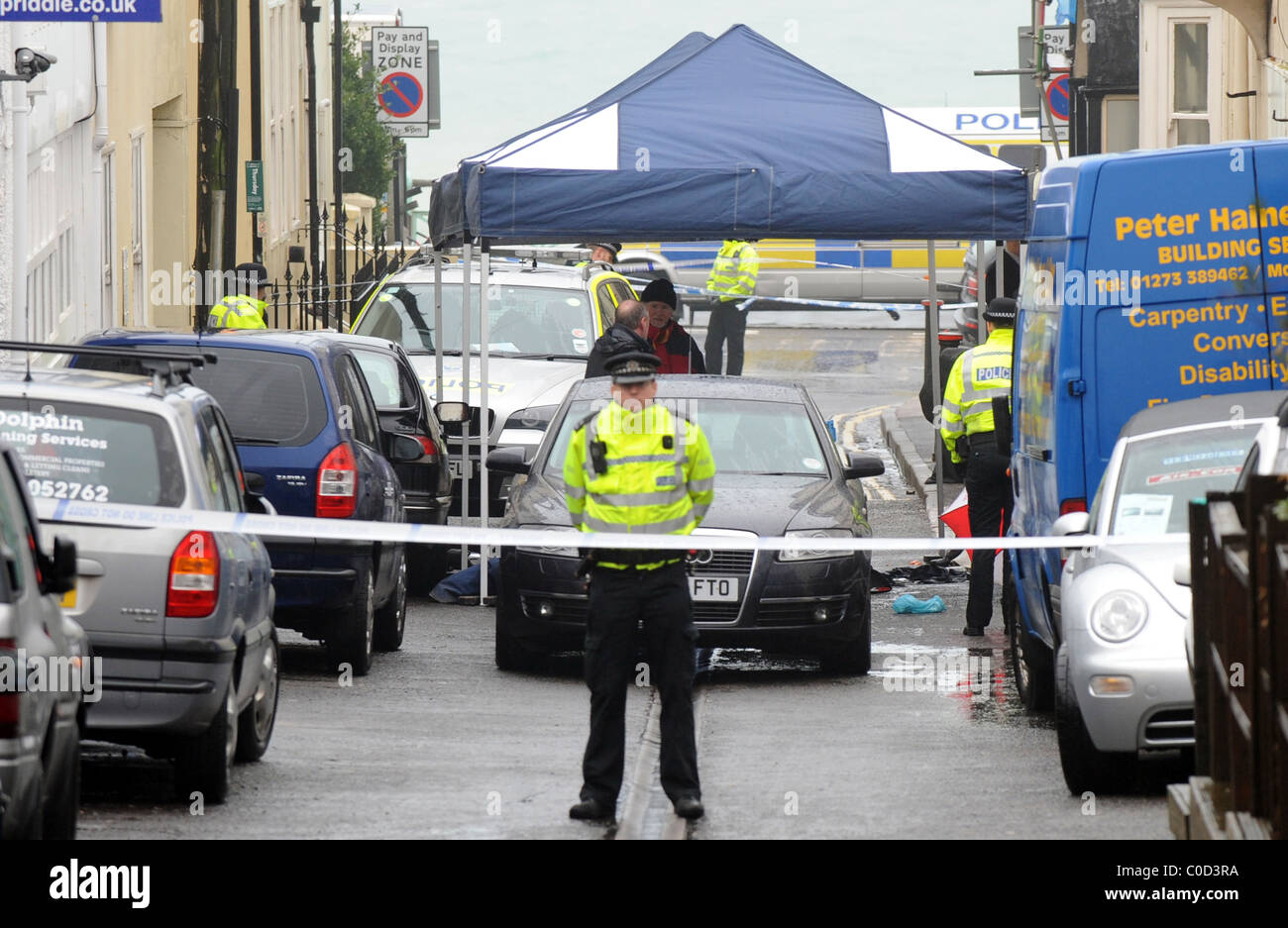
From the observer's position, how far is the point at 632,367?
891 centimetres

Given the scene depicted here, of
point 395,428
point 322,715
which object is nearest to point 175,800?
point 322,715

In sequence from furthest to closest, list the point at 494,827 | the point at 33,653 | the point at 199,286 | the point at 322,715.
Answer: the point at 199,286 → the point at 322,715 → the point at 494,827 → the point at 33,653

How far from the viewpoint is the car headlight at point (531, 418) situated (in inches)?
665

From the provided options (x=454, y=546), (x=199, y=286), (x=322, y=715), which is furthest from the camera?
(x=199, y=286)

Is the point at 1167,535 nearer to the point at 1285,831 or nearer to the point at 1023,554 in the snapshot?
the point at 1023,554

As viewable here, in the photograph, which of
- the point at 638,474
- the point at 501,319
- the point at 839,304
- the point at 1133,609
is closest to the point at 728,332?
the point at 839,304

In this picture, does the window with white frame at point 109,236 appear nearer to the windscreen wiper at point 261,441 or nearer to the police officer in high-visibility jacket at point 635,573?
the windscreen wiper at point 261,441

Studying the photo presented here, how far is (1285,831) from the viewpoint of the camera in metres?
5.75

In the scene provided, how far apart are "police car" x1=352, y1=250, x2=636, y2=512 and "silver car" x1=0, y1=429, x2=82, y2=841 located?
9.71 metres

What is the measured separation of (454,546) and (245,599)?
7402 mm

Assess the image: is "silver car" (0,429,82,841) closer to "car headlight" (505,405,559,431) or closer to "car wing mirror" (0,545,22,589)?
"car wing mirror" (0,545,22,589)

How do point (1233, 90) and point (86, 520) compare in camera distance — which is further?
point (1233, 90)

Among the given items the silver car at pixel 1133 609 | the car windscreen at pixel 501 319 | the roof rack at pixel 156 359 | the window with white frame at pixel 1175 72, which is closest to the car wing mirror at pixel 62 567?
the roof rack at pixel 156 359

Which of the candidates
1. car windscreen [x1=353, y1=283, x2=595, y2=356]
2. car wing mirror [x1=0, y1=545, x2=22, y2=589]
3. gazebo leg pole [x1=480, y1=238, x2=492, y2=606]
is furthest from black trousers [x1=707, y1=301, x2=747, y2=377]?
car wing mirror [x1=0, y1=545, x2=22, y2=589]
